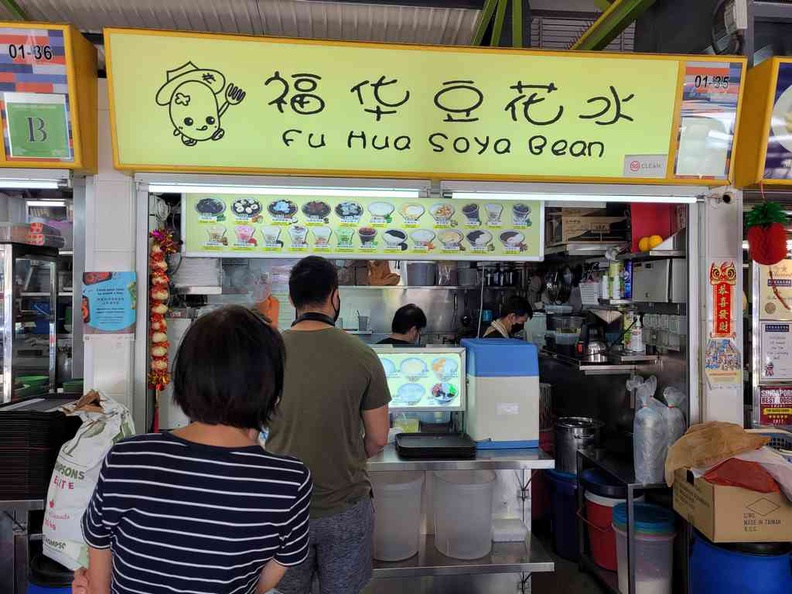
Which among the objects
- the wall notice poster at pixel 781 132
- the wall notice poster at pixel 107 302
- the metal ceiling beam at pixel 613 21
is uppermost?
the metal ceiling beam at pixel 613 21

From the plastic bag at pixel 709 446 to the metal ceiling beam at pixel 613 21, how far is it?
7.67ft

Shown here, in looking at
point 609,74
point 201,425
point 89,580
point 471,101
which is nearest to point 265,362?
point 201,425

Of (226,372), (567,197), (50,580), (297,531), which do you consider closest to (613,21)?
(567,197)

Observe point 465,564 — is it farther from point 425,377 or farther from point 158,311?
point 158,311

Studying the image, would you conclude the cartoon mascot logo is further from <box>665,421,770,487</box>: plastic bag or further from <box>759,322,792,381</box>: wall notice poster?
<box>759,322,792,381</box>: wall notice poster

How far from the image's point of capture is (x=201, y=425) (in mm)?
1349

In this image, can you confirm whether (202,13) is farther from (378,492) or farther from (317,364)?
(378,492)

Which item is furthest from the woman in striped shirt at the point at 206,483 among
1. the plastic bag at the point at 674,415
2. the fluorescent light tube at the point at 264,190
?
the plastic bag at the point at 674,415

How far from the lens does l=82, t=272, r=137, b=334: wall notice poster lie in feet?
9.34

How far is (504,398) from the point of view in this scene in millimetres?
3066

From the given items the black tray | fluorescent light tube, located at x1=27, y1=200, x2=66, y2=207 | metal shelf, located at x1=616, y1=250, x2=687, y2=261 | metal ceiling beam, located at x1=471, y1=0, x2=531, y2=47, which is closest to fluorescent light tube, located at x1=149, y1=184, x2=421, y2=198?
the black tray

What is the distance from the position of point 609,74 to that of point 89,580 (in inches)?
114

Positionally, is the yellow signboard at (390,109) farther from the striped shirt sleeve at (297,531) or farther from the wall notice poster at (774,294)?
the striped shirt sleeve at (297,531)

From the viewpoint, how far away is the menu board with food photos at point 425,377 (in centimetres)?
319
